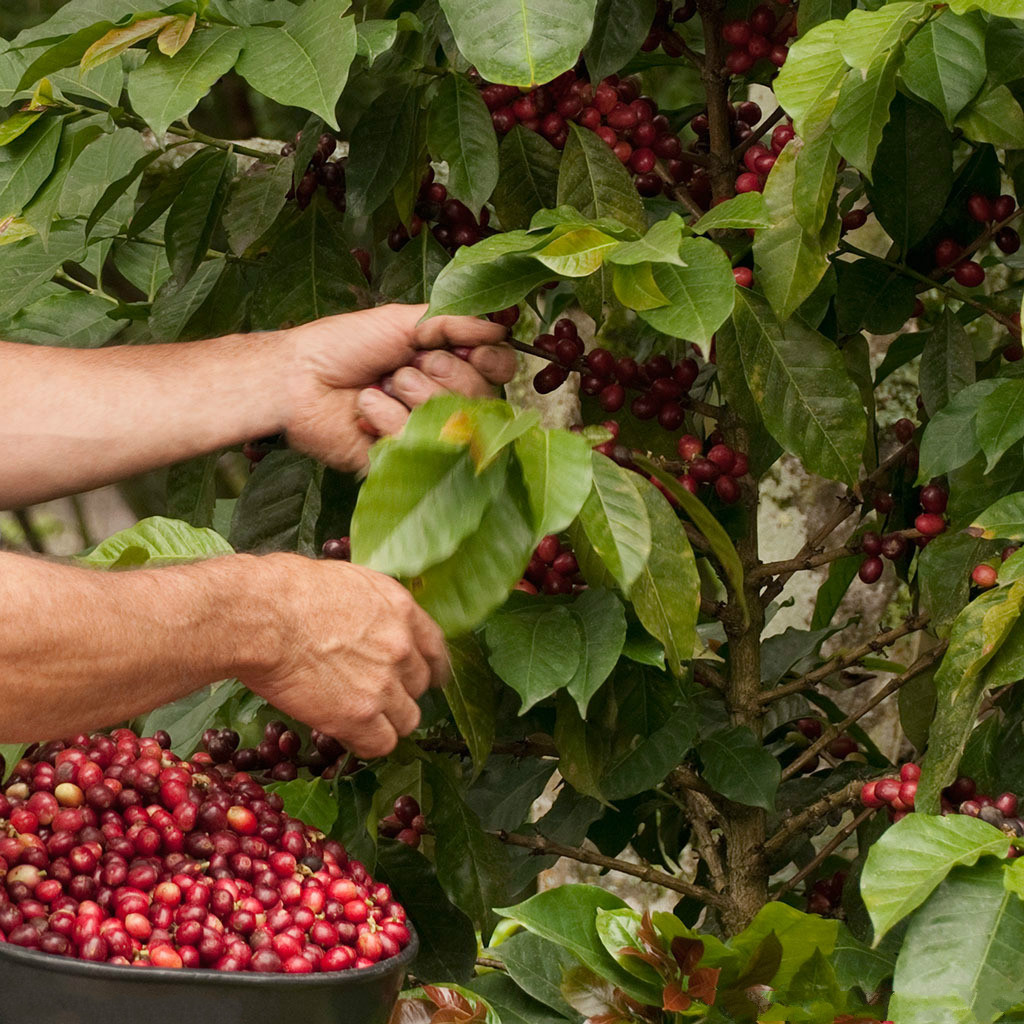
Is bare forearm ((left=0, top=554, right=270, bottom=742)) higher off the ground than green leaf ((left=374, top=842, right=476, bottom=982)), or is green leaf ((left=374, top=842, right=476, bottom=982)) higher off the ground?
bare forearm ((left=0, top=554, right=270, bottom=742))

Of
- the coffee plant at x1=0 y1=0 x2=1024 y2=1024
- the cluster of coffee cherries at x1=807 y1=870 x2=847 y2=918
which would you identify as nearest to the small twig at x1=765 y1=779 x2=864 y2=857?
the coffee plant at x1=0 y1=0 x2=1024 y2=1024

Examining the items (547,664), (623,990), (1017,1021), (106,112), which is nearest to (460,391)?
(547,664)

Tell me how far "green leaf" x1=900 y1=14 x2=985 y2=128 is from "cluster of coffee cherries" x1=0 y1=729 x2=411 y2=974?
72 centimetres

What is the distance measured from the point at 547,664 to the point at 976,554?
40 cm

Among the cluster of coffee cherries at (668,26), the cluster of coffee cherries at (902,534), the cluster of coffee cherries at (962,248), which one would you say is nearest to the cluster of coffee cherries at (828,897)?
the cluster of coffee cherries at (902,534)

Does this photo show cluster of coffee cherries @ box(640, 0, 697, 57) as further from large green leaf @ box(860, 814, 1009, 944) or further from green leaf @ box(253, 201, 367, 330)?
large green leaf @ box(860, 814, 1009, 944)

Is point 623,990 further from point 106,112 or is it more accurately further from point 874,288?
point 106,112

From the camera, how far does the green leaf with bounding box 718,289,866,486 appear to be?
1131 millimetres

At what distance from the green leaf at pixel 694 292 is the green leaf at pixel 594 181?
21cm

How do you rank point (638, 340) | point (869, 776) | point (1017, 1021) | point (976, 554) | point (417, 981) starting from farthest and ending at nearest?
point (638, 340), point (869, 776), point (417, 981), point (976, 554), point (1017, 1021)

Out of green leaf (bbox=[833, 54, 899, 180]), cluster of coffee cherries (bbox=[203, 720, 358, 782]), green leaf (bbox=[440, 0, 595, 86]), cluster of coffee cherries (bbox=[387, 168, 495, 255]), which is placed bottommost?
cluster of coffee cherries (bbox=[203, 720, 358, 782])

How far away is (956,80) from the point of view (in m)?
1.00

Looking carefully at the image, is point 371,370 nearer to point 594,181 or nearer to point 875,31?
point 594,181

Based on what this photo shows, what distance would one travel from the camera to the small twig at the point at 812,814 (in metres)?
A: 1.18
